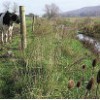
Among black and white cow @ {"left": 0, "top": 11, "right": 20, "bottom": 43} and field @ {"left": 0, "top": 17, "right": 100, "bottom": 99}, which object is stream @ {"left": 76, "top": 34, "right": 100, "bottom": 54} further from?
black and white cow @ {"left": 0, "top": 11, "right": 20, "bottom": 43}

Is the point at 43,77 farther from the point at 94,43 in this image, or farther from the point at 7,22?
the point at 7,22

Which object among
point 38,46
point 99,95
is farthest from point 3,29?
point 99,95

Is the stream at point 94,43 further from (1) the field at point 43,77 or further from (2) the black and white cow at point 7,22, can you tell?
(2) the black and white cow at point 7,22

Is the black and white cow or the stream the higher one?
the black and white cow

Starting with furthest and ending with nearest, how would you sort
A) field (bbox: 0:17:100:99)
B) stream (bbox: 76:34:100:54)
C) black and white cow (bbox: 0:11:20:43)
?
black and white cow (bbox: 0:11:20:43)
stream (bbox: 76:34:100:54)
field (bbox: 0:17:100:99)

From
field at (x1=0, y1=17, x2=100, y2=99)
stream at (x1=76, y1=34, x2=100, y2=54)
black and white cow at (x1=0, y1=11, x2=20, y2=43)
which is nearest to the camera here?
field at (x1=0, y1=17, x2=100, y2=99)

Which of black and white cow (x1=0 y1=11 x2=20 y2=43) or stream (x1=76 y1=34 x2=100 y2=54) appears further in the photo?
black and white cow (x1=0 y1=11 x2=20 y2=43)

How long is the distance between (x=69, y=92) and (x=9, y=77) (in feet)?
5.28

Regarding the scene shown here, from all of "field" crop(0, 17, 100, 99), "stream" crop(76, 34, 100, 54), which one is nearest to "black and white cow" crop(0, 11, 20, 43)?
"stream" crop(76, 34, 100, 54)

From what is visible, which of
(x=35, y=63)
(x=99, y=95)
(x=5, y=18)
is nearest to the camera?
(x=99, y=95)

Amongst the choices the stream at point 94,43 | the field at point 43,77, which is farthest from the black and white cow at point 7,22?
the field at point 43,77

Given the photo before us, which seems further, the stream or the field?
the stream

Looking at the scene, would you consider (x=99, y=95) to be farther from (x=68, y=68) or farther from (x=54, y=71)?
(x=68, y=68)

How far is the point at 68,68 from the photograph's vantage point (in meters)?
6.96
